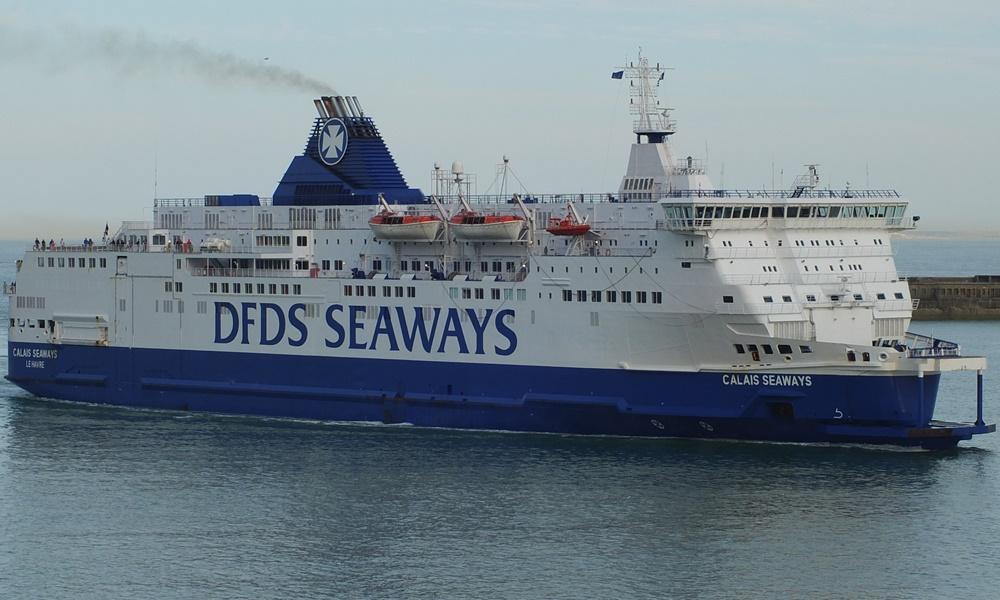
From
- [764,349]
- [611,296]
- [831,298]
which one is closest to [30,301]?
[611,296]

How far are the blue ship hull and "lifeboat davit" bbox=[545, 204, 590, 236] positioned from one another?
306 cm

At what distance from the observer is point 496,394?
34688 millimetres

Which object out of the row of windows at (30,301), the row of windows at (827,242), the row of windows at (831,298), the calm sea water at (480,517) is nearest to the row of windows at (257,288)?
the calm sea water at (480,517)

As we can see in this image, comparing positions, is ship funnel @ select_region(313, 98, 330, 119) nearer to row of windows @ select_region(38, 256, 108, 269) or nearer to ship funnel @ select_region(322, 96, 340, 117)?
ship funnel @ select_region(322, 96, 340, 117)

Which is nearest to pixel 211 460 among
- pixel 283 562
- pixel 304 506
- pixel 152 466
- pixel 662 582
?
pixel 152 466

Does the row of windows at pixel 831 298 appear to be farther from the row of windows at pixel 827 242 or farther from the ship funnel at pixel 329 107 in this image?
the ship funnel at pixel 329 107

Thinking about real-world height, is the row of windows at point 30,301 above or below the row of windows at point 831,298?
below

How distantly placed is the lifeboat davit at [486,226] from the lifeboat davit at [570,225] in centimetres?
92

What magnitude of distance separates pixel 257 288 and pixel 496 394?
283 inches

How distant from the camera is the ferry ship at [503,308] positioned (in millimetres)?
31938

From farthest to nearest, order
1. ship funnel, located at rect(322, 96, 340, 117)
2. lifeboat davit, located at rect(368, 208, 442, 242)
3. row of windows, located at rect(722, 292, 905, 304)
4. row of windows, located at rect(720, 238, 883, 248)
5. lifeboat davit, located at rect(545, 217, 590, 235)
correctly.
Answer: ship funnel, located at rect(322, 96, 340, 117) < lifeboat davit, located at rect(368, 208, 442, 242) < lifeboat davit, located at rect(545, 217, 590, 235) < row of windows, located at rect(720, 238, 883, 248) < row of windows, located at rect(722, 292, 905, 304)

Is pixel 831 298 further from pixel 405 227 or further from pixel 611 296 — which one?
pixel 405 227

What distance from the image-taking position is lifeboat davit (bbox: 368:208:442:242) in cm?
3622

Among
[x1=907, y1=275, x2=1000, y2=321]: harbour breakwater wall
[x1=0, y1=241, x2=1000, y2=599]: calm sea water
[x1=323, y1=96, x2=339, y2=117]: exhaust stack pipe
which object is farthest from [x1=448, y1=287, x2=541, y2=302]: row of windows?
[x1=907, y1=275, x2=1000, y2=321]: harbour breakwater wall
